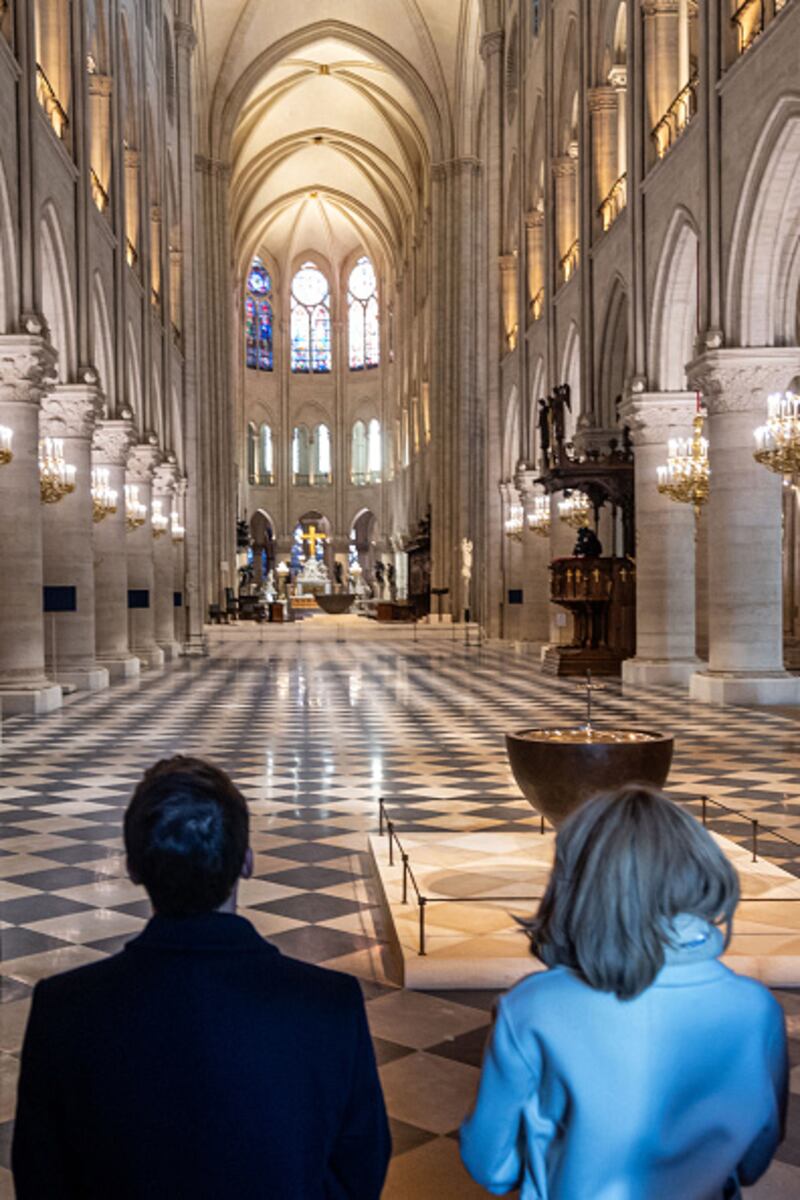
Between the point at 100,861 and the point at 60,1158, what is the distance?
5.80 metres

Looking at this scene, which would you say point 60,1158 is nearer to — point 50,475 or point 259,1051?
point 259,1051

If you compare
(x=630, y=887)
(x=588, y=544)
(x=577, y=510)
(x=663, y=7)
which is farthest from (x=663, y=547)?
(x=630, y=887)

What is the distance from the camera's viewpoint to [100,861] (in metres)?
7.54

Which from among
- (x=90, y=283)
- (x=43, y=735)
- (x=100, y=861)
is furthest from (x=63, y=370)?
(x=100, y=861)

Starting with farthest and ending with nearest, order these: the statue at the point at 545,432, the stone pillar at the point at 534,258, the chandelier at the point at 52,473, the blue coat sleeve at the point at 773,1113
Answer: the stone pillar at the point at 534,258 → the statue at the point at 545,432 → the chandelier at the point at 52,473 → the blue coat sleeve at the point at 773,1113

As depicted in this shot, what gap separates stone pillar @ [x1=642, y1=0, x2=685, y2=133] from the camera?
20.4 meters

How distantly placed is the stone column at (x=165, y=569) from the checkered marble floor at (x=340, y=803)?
8790mm

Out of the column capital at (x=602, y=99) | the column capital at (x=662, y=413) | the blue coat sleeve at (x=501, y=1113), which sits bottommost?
the blue coat sleeve at (x=501, y=1113)

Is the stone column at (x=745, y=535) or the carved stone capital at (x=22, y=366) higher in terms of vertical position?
the carved stone capital at (x=22, y=366)

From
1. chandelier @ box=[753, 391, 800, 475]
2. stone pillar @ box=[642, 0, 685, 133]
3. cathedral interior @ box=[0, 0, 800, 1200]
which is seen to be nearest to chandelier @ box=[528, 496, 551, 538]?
cathedral interior @ box=[0, 0, 800, 1200]

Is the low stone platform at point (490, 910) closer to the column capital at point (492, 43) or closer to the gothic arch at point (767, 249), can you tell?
the gothic arch at point (767, 249)

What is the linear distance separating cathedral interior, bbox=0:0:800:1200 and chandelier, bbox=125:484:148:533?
10 centimetres

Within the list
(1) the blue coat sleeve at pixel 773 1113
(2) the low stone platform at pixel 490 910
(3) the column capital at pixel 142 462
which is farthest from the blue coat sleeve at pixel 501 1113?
(3) the column capital at pixel 142 462

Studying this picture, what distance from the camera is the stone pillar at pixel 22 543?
1666cm
